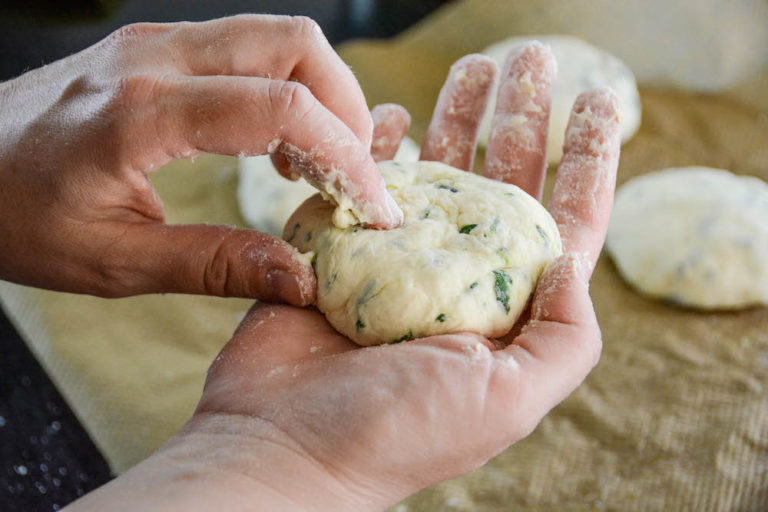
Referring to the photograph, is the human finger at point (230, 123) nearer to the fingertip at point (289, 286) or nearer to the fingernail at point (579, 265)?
the fingertip at point (289, 286)

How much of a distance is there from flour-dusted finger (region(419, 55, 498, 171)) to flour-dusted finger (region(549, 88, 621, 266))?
0.86 feet

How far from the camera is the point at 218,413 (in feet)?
3.62

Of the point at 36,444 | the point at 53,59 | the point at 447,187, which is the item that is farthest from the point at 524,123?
the point at 53,59

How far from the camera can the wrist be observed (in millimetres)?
918

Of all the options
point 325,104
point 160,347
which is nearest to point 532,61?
point 325,104

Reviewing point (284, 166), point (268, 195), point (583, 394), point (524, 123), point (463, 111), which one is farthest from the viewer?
point (268, 195)

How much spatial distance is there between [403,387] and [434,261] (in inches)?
11.1

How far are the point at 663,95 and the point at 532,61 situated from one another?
1.58m

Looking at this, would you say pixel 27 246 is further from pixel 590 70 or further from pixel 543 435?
pixel 590 70

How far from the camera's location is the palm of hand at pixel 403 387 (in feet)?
3.30

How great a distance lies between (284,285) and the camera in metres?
1.27

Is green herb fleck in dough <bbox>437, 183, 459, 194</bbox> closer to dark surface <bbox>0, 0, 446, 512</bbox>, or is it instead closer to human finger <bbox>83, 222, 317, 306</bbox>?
human finger <bbox>83, 222, 317, 306</bbox>

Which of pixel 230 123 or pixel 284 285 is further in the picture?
pixel 284 285

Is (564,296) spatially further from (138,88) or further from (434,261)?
(138,88)
